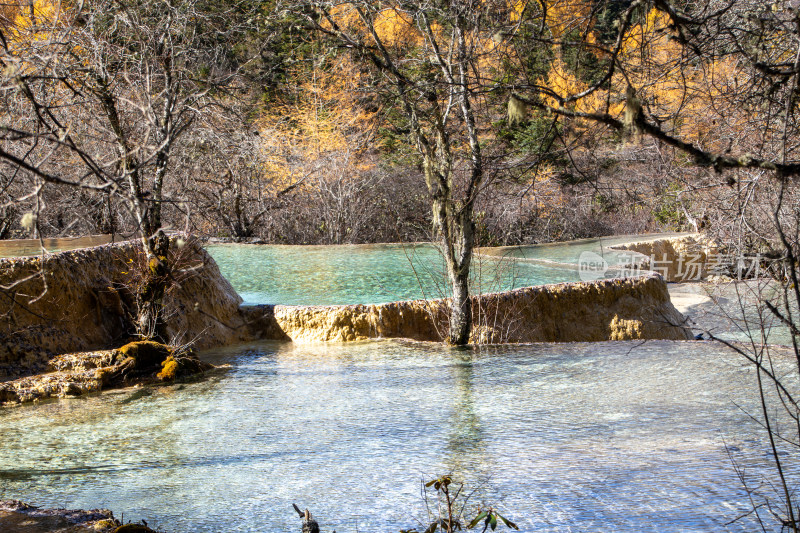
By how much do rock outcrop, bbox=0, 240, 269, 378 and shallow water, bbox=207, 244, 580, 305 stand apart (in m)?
1.16

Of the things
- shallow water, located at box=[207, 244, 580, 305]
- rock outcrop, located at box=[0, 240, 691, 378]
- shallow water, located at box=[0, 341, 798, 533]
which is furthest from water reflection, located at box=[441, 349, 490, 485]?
shallow water, located at box=[207, 244, 580, 305]

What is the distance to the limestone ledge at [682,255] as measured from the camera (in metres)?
15.7

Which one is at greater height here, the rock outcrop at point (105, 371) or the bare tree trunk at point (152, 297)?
the bare tree trunk at point (152, 297)

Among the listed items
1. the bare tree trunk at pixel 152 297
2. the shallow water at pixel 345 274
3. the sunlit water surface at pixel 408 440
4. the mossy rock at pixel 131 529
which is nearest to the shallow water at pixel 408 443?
the sunlit water surface at pixel 408 440

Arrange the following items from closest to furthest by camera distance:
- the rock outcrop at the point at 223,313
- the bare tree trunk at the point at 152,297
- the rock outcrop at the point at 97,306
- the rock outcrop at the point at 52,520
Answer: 1. the rock outcrop at the point at 52,520
2. the rock outcrop at the point at 97,306
3. the rock outcrop at the point at 223,313
4. the bare tree trunk at the point at 152,297

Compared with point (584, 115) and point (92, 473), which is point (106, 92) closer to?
point (92, 473)

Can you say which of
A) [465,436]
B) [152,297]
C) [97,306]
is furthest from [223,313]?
[465,436]

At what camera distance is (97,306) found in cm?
793

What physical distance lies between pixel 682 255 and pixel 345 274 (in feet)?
26.7

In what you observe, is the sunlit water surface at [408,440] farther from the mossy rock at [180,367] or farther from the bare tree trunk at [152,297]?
the bare tree trunk at [152,297]

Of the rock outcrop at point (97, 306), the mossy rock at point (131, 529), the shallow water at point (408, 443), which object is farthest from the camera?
the rock outcrop at point (97, 306)

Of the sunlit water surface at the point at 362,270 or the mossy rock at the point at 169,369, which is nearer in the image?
the mossy rock at the point at 169,369

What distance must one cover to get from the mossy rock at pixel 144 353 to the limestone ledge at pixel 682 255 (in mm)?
10729

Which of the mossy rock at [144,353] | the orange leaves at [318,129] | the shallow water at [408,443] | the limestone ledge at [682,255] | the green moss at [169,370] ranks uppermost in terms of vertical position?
the orange leaves at [318,129]
